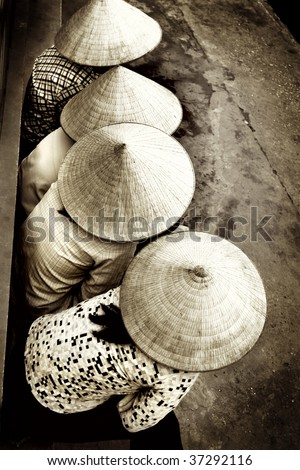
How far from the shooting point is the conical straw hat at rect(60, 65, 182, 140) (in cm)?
271

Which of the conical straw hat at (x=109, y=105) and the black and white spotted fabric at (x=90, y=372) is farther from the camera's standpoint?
the conical straw hat at (x=109, y=105)

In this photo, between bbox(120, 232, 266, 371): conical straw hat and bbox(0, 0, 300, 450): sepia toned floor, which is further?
bbox(0, 0, 300, 450): sepia toned floor

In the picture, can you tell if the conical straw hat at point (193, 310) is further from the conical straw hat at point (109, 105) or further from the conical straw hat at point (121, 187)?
the conical straw hat at point (109, 105)

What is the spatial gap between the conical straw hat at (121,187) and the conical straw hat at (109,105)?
305mm

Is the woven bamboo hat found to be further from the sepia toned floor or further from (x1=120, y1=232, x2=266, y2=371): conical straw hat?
(x1=120, y1=232, x2=266, y2=371): conical straw hat

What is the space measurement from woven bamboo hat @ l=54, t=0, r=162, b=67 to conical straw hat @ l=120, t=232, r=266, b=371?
1.53 metres

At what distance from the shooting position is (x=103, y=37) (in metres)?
3.03

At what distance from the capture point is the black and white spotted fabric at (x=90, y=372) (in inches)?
78.1

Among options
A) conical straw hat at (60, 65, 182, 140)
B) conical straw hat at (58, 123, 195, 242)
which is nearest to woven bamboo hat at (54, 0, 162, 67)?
conical straw hat at (60, 65, 182, 140)

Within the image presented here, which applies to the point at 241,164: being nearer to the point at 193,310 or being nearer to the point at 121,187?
the point at 121,187

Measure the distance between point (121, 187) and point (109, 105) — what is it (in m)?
0.67

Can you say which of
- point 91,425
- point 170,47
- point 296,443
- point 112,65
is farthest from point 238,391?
point 170,47

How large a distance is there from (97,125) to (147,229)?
0.74 meters

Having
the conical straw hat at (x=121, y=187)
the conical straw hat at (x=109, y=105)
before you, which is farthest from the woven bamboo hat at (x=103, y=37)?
the conical straw hat at (x=121, y=187)
